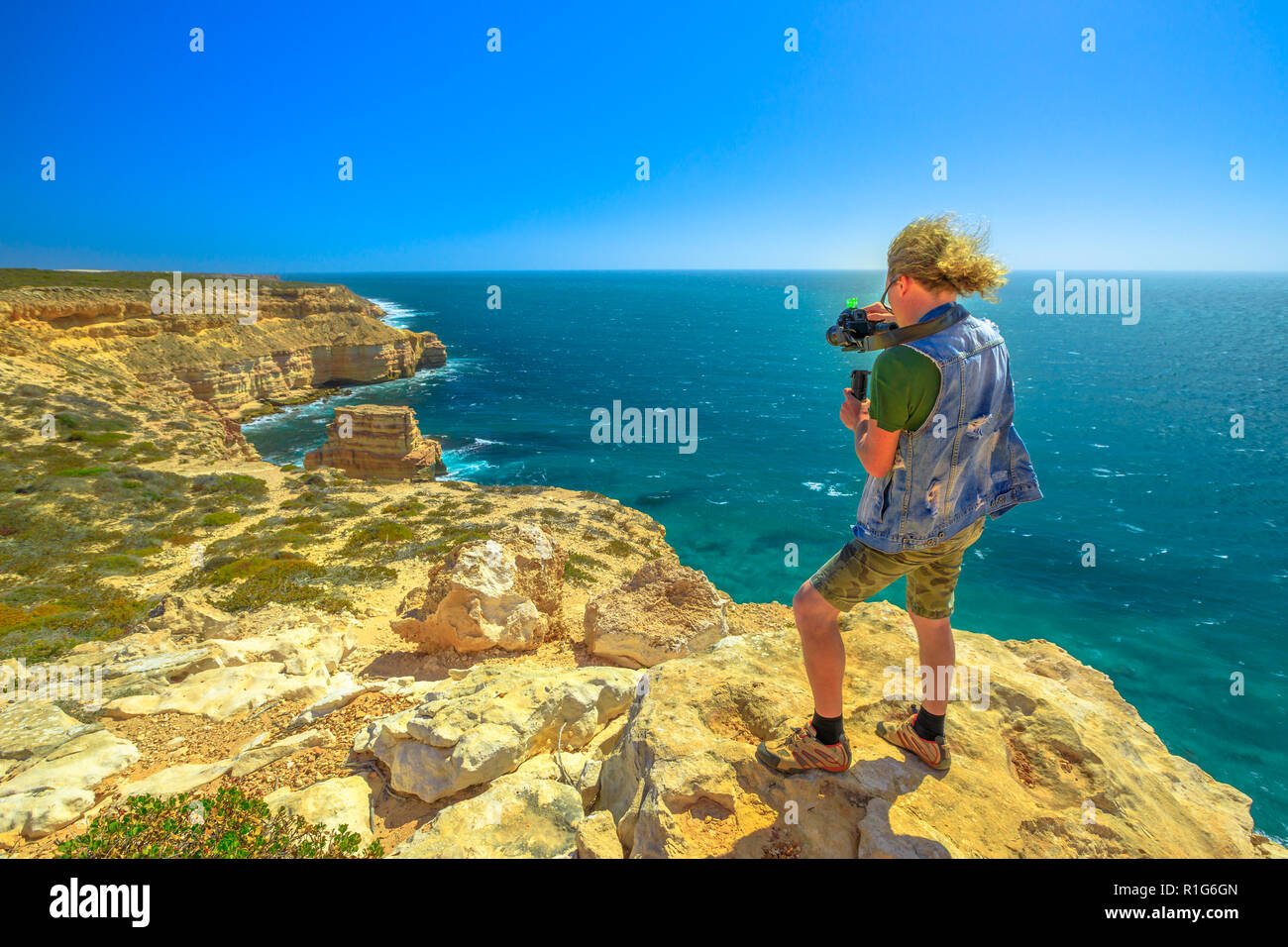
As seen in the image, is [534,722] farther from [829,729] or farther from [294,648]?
[294,648]

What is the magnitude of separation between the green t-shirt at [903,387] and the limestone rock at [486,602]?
8.77 metres

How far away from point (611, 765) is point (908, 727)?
238cm

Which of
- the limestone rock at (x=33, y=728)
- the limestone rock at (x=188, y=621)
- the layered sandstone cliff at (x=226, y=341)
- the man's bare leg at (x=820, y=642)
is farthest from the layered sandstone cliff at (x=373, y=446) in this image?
the man's bare leg at (x=820, y=642)

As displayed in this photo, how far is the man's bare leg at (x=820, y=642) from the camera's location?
144 inches

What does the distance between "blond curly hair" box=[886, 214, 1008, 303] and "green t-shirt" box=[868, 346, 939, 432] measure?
0.51 m

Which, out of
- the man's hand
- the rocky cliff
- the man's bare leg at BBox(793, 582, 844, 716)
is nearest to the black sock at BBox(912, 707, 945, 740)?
the rocky cliff

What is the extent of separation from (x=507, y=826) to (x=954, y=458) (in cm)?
397

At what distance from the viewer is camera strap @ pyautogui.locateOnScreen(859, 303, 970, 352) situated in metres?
3.13

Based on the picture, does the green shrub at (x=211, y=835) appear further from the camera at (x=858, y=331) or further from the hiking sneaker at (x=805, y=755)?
the camera at (x=858, y=331)

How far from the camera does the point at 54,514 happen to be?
68.6 feet

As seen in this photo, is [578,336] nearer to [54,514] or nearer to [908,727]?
A: [54,514]

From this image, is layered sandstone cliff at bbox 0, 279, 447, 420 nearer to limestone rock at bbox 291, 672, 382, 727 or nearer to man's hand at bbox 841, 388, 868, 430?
limestone rock at bbox 291, 672, 382, 727

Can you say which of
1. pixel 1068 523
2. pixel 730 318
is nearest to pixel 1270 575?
pixel 1068 523

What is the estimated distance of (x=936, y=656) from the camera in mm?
3871
